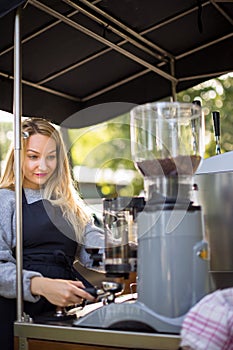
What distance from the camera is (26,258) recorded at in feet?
5.53

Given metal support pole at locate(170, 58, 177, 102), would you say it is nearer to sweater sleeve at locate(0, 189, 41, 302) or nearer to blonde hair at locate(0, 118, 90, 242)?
blonde hair at locate(0, 118, 90, 242)

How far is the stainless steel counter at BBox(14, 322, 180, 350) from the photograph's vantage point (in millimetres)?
1229

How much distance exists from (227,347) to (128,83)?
2070 mm

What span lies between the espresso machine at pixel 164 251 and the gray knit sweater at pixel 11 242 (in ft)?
0.72

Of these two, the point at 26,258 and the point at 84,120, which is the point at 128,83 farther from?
the point at 26,258

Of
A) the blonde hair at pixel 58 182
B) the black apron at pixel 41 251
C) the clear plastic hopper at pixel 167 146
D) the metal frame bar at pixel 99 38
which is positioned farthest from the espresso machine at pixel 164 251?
the metal frame bar at pixel 99 38

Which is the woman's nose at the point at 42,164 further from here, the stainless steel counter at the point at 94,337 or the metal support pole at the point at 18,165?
the stainless steel counter at the point at 94,337

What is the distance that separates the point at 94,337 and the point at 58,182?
63 cm

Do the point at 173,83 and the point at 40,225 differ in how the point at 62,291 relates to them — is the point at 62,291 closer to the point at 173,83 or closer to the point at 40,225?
the point at 40,225

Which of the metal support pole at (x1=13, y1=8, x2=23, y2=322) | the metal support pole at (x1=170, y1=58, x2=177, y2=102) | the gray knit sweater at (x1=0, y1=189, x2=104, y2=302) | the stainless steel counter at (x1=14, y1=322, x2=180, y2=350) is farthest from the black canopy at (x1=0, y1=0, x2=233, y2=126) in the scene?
the stainless steel counter at (x1=14, y1=322, x2=180, y2=350)

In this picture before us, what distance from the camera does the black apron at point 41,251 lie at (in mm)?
1669

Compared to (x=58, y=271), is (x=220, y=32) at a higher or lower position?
higher

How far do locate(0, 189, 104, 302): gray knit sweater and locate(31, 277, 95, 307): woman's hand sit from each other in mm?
47

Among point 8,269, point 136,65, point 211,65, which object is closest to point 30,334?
point 8,269
